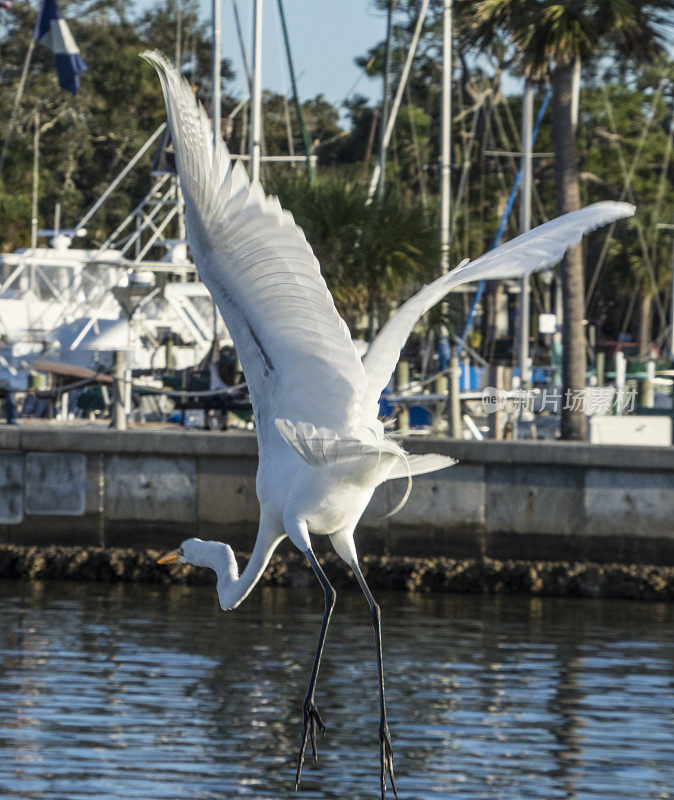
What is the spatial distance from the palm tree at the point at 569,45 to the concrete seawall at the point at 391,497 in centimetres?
308

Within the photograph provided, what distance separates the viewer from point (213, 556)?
7.46 m

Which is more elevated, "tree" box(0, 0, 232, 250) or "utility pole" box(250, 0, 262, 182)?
"tree" box(0, 0, 232, 250)

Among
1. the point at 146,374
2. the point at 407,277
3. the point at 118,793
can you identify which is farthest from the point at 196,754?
the point at 146,374

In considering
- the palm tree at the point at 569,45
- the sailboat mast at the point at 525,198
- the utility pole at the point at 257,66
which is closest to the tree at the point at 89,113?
the sailboat mast at the point at 525,198

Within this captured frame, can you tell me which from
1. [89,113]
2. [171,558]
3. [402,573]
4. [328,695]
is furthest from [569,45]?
[89,113]

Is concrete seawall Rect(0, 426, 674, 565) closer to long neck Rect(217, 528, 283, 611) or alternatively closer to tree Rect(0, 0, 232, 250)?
long neck Rect(217, 528, 283, 611)

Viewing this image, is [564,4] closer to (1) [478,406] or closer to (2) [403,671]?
(1) [478,406]

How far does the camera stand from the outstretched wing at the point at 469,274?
6.69m

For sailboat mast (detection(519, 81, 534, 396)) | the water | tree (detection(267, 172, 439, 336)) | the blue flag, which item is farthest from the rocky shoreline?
sailboat mast (detection(519, 81, 534, 396))

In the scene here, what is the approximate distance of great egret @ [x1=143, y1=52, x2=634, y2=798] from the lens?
242 inches

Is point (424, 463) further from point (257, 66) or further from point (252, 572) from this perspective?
point (257, 66)

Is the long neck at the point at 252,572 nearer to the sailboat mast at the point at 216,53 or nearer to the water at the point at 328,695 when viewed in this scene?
the water at the point at 328,695

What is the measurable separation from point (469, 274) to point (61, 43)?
18404 mm

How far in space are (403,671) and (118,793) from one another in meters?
3.80
